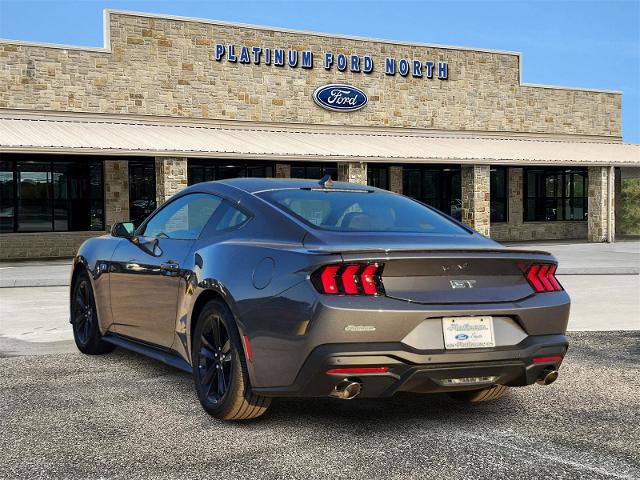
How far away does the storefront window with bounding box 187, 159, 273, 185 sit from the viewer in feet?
89.6

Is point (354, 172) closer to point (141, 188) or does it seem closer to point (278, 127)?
point (278, 127)

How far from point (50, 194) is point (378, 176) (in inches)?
451

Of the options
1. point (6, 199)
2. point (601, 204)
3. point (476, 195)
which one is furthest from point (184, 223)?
point (601, 204)

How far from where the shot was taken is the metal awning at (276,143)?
72.4ft

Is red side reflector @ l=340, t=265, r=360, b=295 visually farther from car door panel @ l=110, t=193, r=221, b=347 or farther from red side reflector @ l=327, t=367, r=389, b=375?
car door panel @ l=110, t=193, r=221, b=347

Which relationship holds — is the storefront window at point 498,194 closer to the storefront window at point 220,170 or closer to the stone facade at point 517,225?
the stone facade at point 517,225

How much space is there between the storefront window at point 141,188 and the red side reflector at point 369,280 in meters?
22.2

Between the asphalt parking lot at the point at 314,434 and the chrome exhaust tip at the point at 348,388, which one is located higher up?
the chrome exhaust tip at the point at 348,388

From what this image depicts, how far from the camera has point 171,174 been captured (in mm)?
22953

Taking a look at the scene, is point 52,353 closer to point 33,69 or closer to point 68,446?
point 68,446

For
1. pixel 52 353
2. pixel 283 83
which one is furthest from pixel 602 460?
pixel 283 83

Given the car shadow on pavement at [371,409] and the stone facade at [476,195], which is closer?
the car shadow on pavement at [371,409]

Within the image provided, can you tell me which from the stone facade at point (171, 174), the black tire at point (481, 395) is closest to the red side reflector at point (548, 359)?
the black tire at point (481, 395)

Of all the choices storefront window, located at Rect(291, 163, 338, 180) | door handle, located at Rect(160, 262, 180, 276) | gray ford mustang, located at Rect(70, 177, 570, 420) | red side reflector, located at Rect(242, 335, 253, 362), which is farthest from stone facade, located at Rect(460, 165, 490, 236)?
red side reflector, located at Rect(242, 335, 253, 362)
